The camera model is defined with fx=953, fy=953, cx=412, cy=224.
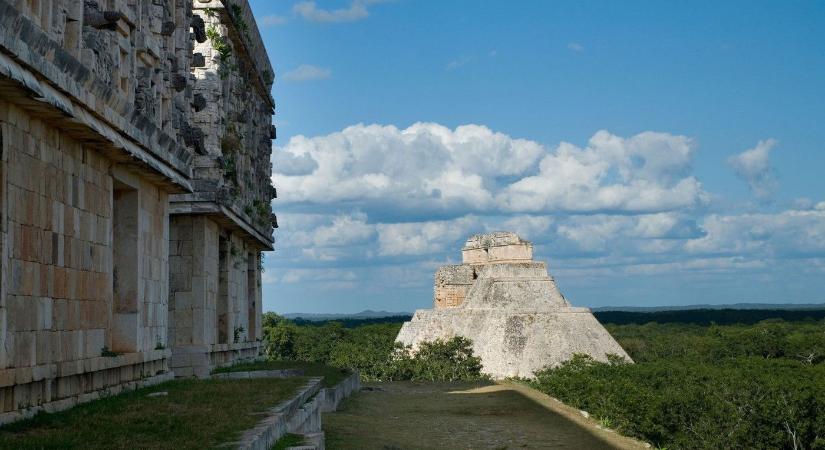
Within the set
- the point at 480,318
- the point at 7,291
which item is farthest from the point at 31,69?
the point at 480,318

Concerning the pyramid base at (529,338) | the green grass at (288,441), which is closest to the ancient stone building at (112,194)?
the green grass at (288,441)

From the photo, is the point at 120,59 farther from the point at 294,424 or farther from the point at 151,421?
the point at 151,421

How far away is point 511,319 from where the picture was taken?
3150cm

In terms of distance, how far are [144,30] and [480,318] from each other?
73.0 ft

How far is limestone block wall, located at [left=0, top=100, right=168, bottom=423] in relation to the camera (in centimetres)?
717

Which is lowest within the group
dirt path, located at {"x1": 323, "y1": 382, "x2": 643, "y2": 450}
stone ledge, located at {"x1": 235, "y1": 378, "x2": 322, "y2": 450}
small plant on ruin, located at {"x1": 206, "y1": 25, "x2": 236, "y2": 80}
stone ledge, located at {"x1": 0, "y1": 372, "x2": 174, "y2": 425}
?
dirt path, located at {"x1": 323, "y1": 382, "x2": 643, "y2": 450}

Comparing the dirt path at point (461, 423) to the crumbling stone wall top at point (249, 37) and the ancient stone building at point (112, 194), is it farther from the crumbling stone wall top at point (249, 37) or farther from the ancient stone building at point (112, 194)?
the crumbling stone wall top at point (249, 37)

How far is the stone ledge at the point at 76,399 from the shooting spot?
6951 millimetres

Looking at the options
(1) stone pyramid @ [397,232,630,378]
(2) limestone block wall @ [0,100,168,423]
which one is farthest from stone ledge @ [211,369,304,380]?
(1) stone pyramid @ [397,232,630,378]

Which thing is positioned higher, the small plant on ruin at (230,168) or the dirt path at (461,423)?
the small plant on ruin at (230,168)

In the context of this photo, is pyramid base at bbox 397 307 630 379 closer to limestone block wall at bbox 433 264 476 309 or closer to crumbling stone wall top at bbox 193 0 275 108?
limestone block wall at bbox 433 264 476 309

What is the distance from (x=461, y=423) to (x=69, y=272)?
6705mm

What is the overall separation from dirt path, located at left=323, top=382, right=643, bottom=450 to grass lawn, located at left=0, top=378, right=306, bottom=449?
5.46 ft

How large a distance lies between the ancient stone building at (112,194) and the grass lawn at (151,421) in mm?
→ 309
